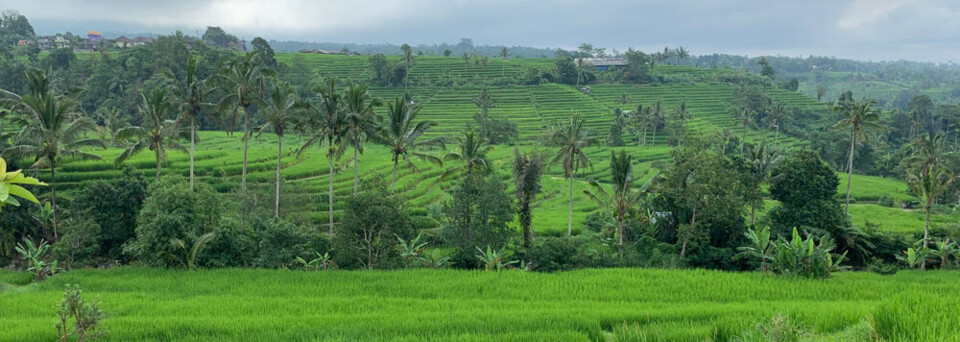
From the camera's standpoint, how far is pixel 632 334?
895 centimetres

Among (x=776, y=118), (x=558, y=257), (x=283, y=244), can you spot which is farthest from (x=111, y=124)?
(x=776, y=118)

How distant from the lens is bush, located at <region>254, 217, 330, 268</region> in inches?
718

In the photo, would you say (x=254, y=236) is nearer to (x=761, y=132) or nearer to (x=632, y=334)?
(x=632, y=334)

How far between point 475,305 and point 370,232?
21.2 ft

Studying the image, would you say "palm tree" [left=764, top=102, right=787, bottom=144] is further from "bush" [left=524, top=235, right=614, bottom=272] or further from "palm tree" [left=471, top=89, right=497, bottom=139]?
"bush" [left=524, top=235, right=614, bottom=272]

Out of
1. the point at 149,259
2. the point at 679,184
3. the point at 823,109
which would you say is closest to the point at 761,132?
the point at 823,109

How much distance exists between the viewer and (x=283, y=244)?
62.1ft

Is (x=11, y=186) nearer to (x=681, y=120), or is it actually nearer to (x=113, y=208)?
(x=113, y=208)

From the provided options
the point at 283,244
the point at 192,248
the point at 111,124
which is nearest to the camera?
the point at 192,248

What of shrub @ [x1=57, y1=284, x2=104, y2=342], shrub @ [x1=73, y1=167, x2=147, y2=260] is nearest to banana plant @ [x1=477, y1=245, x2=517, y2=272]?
shrub @ [x1=57, y1=284, x2=104, y2=342]

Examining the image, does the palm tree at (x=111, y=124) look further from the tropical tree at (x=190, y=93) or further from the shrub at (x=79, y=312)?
the shrub at (x=79, y=312)

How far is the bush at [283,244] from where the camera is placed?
1823cm

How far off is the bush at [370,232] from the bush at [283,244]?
1071 mm

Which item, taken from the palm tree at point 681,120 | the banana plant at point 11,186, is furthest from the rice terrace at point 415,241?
the palm tree at point 681,120
